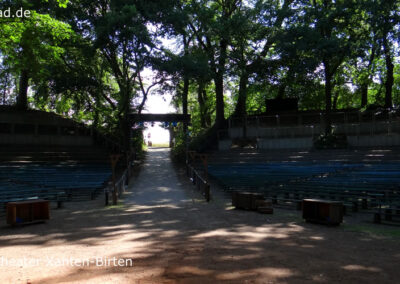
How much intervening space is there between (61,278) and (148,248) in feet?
6.94

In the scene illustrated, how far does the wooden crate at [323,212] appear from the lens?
951 cm

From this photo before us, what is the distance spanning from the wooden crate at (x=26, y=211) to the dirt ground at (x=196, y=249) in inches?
9.4

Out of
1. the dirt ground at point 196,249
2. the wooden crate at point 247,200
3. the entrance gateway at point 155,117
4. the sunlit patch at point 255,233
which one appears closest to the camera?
the dirt ground at point 196,249

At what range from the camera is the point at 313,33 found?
931 inches

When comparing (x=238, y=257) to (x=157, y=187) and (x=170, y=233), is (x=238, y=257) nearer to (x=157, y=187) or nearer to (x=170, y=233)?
(x=170, y=233)

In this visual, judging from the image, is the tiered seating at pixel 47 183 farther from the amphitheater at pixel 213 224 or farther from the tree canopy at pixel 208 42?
the tree canopy at pixel 208 42

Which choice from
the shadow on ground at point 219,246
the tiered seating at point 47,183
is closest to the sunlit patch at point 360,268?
the shadow on ground at point 219,246

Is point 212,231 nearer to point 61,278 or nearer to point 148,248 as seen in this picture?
point 148,248

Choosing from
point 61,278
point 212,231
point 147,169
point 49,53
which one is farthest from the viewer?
point 147,169

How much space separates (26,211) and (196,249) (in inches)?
239

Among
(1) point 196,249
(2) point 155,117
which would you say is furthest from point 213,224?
(2) point 155,117

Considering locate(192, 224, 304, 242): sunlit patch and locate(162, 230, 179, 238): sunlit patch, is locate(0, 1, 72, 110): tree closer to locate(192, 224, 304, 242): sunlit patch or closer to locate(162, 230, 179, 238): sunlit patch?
locate(162, 230, 179, 238): sunlit patch

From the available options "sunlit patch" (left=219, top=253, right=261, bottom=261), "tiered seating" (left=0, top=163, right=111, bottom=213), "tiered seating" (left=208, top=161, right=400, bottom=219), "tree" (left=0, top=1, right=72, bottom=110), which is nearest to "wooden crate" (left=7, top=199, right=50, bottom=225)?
"tiered seating" (left=0, top=163, right=111, bottom=213)

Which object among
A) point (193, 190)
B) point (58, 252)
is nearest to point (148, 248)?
point (58, 252)
